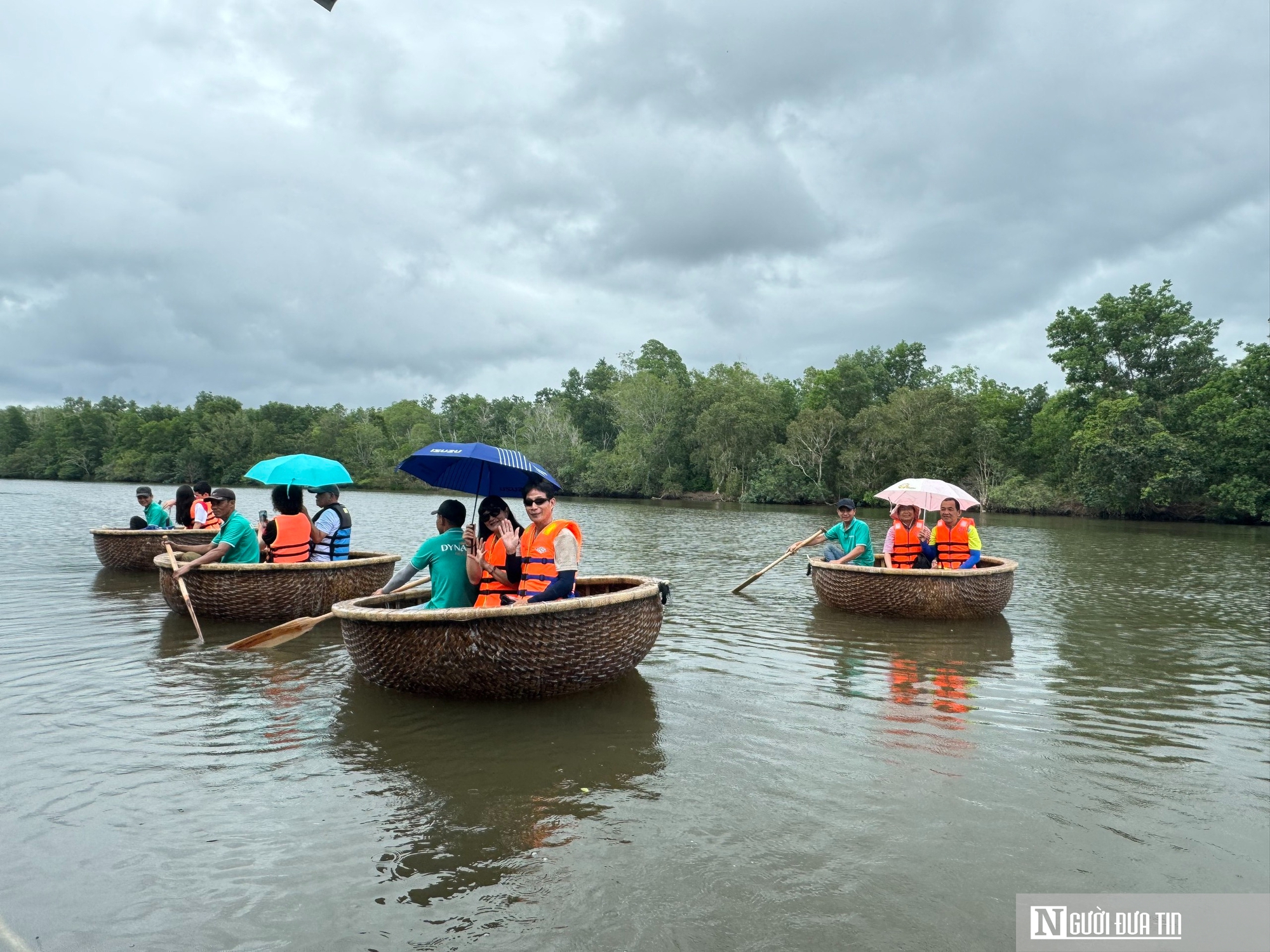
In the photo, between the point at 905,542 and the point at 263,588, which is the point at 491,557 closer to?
the point at 263,588

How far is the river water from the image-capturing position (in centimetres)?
304

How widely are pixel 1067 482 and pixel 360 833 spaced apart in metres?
47.9

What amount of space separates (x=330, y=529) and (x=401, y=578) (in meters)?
3.36

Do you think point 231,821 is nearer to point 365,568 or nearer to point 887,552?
point 365,568

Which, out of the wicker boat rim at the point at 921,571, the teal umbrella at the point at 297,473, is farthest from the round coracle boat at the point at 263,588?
the wicker boat rim at the point at 921,571

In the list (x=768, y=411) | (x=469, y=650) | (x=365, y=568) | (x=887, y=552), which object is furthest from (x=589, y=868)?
(x=768, y=411)

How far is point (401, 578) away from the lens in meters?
6.37

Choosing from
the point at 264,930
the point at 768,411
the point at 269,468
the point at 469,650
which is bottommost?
the point at 264,930

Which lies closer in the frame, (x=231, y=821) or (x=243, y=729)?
(x=231, y=821)

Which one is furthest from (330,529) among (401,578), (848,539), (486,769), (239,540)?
(848,539)

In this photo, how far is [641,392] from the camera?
63.5m

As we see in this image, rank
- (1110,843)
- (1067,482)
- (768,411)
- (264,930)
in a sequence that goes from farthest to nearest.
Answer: (768,411) → (1067,482) → (1110,843) → (264,930)

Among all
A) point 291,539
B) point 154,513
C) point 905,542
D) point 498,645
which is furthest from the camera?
point 154,513

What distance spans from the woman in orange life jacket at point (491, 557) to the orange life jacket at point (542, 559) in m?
0.22
